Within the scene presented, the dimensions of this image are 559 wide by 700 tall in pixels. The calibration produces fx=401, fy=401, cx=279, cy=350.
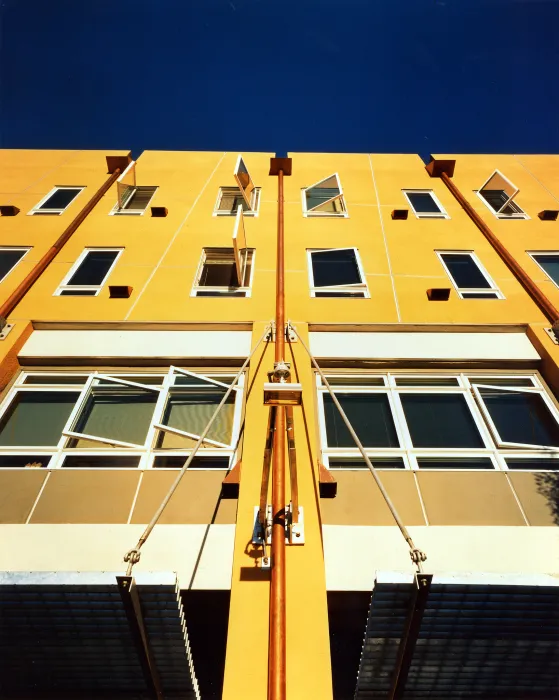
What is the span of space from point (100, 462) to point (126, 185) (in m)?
10.7

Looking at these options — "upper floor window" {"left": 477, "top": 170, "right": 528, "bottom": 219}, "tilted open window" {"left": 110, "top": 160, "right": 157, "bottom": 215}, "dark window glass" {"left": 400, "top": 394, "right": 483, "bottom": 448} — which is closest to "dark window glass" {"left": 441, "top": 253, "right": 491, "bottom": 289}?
"upper floor window" {"left": 477, "top": 170, "right": 528, "bottom": 219}

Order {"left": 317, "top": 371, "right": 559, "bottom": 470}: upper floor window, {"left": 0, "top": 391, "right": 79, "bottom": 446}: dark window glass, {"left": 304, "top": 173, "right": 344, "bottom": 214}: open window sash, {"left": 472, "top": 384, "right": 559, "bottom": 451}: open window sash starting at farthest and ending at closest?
1. {"left": 304, "top": 173, "right": 344, "bottom": 214}: open window sash
2. {"left": 0, "top": 391, "right": 79, "bottom": 446}: dark window glass
3. {"left": 472, "top": 384, "right": 559, "bottom": 451}: open window sash
4. {"left": 317, "top": 371, "right": 559, "bottom": 470}: upper floor window

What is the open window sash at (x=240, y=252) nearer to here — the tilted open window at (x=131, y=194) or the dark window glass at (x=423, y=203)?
the tilted open window at (x=131, y=194)

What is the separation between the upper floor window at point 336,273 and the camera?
10.4 metres

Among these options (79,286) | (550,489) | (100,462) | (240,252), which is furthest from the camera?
(240,252)

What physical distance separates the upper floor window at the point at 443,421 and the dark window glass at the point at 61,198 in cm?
1140

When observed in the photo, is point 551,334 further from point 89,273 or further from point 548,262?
point 89,273

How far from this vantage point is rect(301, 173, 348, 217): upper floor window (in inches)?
522

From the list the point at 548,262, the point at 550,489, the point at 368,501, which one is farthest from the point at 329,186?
the point at 550,489

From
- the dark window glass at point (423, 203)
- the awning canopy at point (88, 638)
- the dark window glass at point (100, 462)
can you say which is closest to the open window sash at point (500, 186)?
the dark window glass at point (423, 203)

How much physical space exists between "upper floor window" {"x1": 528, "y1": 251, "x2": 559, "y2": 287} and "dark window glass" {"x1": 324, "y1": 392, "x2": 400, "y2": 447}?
666cm

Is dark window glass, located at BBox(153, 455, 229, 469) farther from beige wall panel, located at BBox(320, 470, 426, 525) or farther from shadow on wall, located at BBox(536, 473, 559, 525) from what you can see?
shadow on wall, located at BBox(536, 473, 559, 525)

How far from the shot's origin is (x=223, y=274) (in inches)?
431

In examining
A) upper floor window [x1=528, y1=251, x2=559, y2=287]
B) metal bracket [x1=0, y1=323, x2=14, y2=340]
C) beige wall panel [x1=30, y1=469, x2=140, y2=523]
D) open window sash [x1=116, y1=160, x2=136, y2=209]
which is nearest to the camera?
beige wall panel [x1=30, y1=469, x2=140, y2=523]
